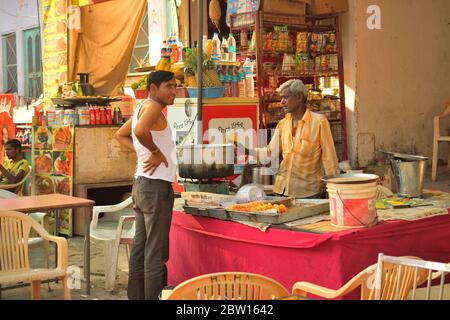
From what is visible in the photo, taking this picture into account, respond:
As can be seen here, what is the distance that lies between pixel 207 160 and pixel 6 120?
8.46 m

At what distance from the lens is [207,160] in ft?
18.2

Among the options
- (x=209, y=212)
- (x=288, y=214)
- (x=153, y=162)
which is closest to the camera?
(x=288, y=214)

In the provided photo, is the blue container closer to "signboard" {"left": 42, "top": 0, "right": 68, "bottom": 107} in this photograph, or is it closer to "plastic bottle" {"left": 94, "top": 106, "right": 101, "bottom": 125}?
"plastic bottle" {"left": 94, "top": 106, "right": 101, "bottom": 125}

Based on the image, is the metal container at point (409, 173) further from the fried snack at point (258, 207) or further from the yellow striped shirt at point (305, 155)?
the fried snack at point (258, 207)

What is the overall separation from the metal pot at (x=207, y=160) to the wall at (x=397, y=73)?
491 centimetres

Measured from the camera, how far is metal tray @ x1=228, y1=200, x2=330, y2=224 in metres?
4.69

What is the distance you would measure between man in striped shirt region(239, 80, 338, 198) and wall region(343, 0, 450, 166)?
427cm

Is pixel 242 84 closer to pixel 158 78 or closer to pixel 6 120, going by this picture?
pixel 158 78

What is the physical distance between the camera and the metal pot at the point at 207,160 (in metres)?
5.54

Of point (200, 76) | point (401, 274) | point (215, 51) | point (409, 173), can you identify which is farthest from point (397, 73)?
point (401, 274)

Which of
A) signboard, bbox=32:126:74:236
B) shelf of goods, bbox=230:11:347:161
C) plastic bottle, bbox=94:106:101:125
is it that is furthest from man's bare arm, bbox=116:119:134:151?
shelf of goods, bbox=230:11:347:161

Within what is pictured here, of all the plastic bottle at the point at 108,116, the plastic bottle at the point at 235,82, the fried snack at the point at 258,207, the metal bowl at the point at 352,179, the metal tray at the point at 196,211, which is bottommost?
the metal tray at the point at 196,211

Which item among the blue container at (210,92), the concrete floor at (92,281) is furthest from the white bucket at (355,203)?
the blue container at (210,92)

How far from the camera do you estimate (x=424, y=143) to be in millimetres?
11156
